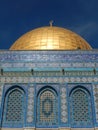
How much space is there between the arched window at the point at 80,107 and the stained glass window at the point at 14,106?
1987 millimetres

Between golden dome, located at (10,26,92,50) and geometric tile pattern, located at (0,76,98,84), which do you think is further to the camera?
golden dome, located at (10,26,92,50)

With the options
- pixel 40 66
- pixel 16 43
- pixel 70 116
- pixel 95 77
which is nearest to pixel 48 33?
pixel 16 43

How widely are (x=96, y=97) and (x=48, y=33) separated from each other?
5.18 m

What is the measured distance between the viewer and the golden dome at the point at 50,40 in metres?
14.2

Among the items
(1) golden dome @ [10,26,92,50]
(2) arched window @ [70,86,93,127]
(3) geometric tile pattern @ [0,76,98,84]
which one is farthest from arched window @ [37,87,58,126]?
(1) golden dome @ [10,26,92,50]

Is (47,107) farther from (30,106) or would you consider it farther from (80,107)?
(80,107)

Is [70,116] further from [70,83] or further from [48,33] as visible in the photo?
[48,33]

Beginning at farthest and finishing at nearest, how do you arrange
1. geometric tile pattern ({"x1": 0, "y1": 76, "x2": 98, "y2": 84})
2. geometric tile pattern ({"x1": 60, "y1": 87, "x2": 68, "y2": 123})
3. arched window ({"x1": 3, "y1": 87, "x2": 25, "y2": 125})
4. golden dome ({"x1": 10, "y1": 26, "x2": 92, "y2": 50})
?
golden dome ({"x1": 10, "y1": 26, "x2": 92, "y2": 50}) < geometric tile pattern ({"x1": 0, "y1": 76, "x2": 98, "y2": 84}) < arched window ({"x1": 3, "y1": 87, "x2": 25, "y2": 125}) < geometric tile pattern ({"x1": 60, "y1": 87, "x2": 68, "y2": 123})

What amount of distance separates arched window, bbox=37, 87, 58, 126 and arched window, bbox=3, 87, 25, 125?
681 mm

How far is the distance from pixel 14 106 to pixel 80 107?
2.61 meters

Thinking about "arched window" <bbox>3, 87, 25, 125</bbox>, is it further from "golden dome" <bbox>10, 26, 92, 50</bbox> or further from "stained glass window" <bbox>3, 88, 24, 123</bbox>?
"golden dome" <bbox>10, 26, 92, 50</bbox>

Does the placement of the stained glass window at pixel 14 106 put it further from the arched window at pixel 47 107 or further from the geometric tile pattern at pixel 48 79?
the arched window at pixel 47 107

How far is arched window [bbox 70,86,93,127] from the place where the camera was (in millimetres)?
10750

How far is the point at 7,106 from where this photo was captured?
36.6 ft
